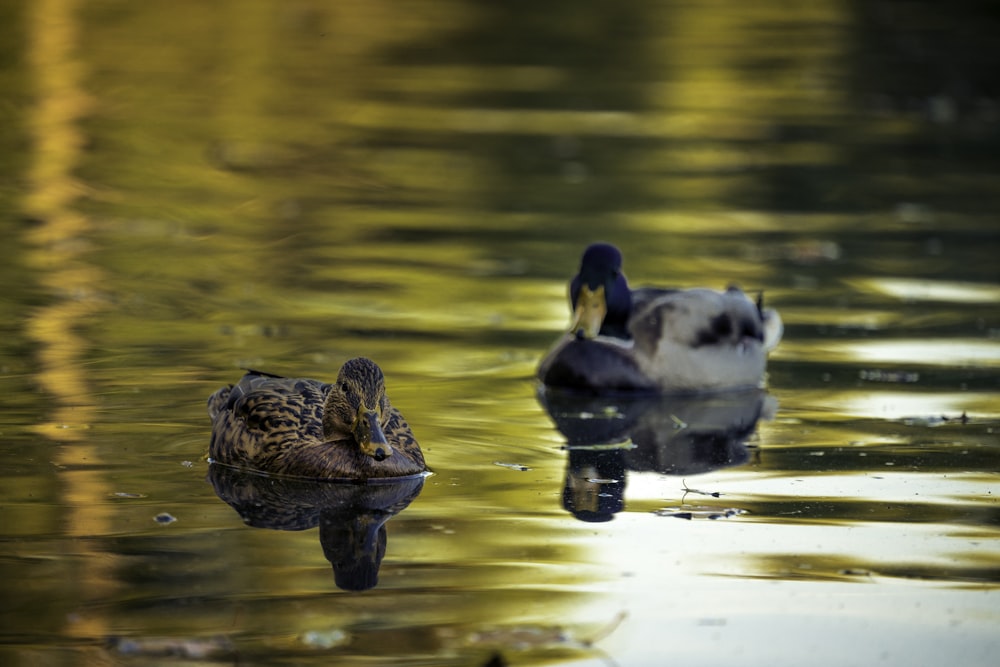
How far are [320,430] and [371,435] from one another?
47cm

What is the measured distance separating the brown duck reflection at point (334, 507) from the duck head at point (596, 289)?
2832 millimetres

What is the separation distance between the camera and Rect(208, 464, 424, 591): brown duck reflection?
24.8ft

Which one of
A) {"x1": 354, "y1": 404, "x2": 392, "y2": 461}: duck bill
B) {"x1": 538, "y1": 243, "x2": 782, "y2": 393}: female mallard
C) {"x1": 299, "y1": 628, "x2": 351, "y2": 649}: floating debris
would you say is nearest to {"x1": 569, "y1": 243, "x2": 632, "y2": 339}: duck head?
{"x1": 538, "y1": 243, "x2": 782, "y2": 393}: female mallard

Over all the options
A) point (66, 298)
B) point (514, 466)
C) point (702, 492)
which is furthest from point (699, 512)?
point (66, 298)

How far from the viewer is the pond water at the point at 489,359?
6.94 metres

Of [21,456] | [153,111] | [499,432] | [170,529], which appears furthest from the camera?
[153,111]

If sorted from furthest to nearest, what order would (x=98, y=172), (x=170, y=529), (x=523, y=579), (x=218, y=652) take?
(x=98, y=172) < (x=170, y=529) < (x=523, y=579) < (x=218, y=652)

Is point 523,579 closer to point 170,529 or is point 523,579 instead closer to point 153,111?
point 170,529

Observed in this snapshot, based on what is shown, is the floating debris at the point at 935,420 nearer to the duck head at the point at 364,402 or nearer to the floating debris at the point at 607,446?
the floating debris at the point at 607,446

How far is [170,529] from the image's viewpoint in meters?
7.80

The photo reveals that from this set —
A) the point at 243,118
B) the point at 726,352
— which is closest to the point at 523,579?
the point at 726,352

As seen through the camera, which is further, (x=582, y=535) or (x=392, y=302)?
(x=392, y=302)

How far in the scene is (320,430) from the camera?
8844mm

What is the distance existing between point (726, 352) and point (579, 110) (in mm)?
12274
